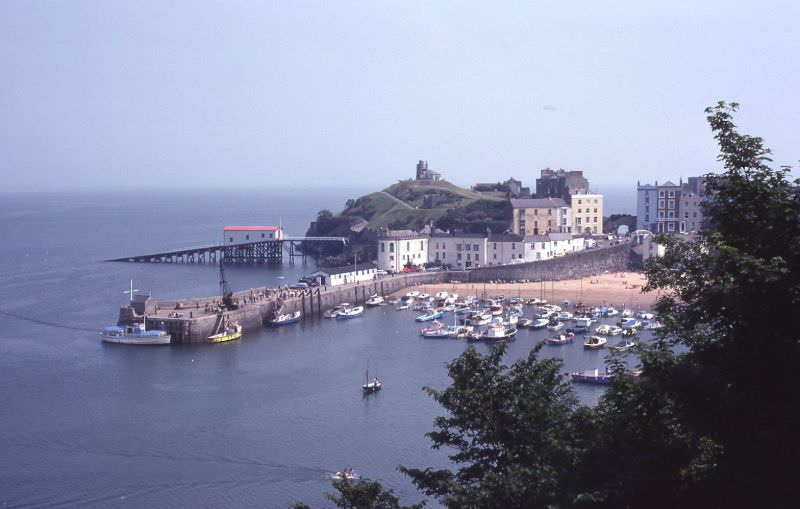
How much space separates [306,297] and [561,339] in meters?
11.1

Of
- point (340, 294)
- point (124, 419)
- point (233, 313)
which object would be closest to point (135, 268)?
point (340, 294)

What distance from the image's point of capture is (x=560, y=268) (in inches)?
1628

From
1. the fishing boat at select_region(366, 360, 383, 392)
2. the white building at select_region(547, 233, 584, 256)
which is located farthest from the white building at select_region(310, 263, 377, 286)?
the fishing boat at select_region(366, 360, 383, 392)

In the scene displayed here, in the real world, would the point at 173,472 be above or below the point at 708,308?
below

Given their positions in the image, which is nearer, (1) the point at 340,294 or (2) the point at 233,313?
(2) the point at 233,313

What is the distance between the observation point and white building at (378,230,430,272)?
4306cm

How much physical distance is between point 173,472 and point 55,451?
8.89ft

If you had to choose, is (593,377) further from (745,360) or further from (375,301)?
(375,301)

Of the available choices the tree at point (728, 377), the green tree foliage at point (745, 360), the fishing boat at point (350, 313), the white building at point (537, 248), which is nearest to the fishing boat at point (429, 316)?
the fishing boat at point (350, 313)

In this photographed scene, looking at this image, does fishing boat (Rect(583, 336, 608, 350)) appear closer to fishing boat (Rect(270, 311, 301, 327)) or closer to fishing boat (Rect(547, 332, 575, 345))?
fishing boat (Rect(547, 332, 575, 345))

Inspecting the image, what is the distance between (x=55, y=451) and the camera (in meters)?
17.3

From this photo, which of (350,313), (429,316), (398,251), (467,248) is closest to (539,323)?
(429,316)

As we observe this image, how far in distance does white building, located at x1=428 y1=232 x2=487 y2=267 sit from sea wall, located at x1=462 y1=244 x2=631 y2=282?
6.83 feet

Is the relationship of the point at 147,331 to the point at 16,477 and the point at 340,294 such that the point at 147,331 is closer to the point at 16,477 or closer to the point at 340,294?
the point at 340,294
